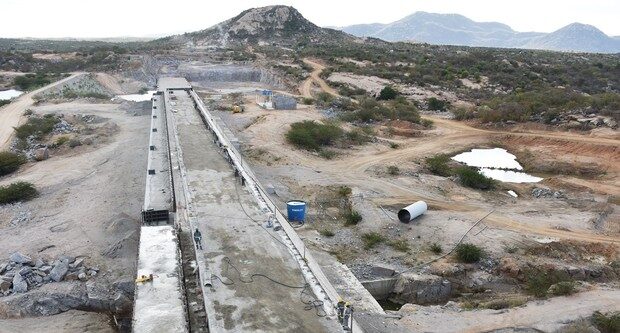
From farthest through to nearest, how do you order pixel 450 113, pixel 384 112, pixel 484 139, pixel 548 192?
pixel 450 113, pixel 384 112, pixel 484 139, pixel 548 192

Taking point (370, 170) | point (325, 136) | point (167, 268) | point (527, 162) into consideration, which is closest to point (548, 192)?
point (527, 162)

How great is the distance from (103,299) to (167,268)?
9.64ft

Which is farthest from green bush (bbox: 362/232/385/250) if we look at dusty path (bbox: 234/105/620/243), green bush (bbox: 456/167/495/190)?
green bush (bbox: 456/167/495/190)

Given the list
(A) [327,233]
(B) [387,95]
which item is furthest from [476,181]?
(B) [387,95]

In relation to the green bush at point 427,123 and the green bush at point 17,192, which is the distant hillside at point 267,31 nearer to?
the green bush at point 427,123

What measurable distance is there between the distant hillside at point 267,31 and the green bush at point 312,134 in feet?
230

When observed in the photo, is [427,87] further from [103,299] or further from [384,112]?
[103,299]

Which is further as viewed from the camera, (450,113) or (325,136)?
(450,113)

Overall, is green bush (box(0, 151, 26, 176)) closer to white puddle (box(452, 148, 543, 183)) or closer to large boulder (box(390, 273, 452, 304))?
large boulder (box(390, 273, 452, 304))

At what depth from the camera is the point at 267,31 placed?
10081 cm

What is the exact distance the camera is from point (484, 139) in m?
29.5

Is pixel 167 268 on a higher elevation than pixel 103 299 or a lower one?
higher

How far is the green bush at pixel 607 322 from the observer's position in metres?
10.6

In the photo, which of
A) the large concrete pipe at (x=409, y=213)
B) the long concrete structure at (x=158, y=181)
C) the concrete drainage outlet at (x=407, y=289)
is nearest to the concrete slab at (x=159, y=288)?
the long concrete structure at (x=158, y=181)
